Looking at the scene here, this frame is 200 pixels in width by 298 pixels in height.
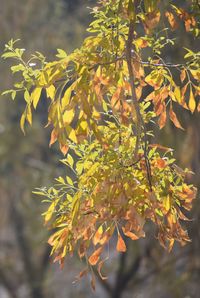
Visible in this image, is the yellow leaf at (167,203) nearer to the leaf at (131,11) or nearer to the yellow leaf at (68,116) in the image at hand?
the yellow leaf at (68,116)

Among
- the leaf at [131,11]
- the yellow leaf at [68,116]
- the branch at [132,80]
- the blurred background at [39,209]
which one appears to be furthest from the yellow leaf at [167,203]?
the blurred background at [39,209]

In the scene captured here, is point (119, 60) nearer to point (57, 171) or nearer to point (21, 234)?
point (57, 171)

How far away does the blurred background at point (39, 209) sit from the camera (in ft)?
23.9

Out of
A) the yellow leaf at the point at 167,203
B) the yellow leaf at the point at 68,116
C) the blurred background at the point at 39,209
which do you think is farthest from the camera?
the blurred background at the point at 39,209

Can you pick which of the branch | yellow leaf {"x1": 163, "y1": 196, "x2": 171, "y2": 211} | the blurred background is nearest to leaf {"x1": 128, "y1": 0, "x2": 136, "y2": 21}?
the branch

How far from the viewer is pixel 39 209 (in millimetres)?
8719

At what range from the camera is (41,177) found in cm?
851

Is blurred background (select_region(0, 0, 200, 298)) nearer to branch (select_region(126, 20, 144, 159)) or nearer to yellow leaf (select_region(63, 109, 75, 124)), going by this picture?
branch (select_region(126, 20, 144, 159))

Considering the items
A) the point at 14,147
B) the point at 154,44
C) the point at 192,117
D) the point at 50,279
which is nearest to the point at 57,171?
the point at 14,147

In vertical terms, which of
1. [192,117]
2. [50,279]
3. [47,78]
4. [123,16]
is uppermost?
[123,16]

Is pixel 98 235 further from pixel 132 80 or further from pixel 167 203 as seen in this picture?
pixel 132 80

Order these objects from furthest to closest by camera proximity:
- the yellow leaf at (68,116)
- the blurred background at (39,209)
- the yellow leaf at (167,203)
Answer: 1. the blurred background at (39,209)
2. the yellow leaf at (167,203)
3. the yellow leaf at (68,116)

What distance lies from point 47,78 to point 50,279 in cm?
717

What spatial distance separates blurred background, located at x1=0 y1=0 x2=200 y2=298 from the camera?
730 centimetres
